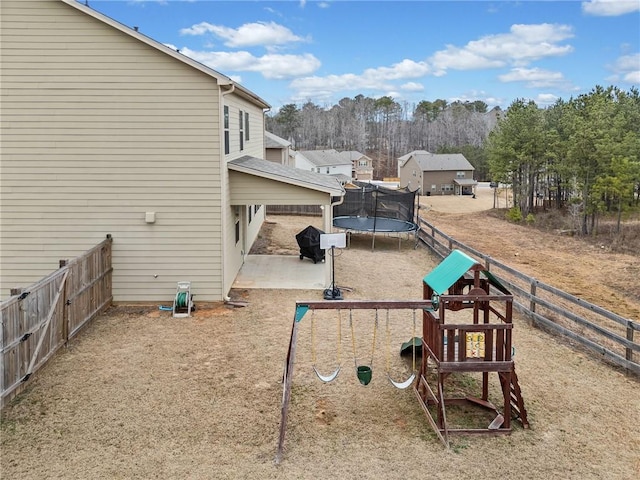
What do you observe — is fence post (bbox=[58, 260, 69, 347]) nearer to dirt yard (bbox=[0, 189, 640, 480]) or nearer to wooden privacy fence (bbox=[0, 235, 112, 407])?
wooden privacy fence (bbox=[0, 235, 112, 407])

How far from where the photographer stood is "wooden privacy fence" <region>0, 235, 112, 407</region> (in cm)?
714

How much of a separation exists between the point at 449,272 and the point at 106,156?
7.84 metres

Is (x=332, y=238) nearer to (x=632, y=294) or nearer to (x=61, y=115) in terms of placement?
(x=61, y=115)

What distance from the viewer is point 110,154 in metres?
11.3

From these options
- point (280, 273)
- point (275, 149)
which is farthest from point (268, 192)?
point (275, 149)

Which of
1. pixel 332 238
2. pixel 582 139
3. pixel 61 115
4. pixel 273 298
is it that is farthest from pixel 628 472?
pixel 582 139

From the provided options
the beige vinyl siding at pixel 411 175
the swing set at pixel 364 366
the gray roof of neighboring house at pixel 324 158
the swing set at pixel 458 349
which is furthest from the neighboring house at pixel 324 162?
the swing set at pixel 458 349

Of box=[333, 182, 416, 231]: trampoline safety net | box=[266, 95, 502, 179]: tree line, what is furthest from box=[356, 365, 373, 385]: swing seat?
box=[266, 95, 502, 179]: tree line

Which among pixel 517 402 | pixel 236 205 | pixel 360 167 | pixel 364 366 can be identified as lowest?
pixel 517 402

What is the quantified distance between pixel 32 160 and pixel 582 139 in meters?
26.6

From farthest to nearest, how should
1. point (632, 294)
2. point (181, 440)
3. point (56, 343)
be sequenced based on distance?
point (632, 294)
point (56, 343)
point (181, 440)

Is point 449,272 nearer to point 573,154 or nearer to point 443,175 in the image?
point 573,154

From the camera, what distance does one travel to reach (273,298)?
40.5 feet

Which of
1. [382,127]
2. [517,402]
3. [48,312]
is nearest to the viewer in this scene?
[517,402]
